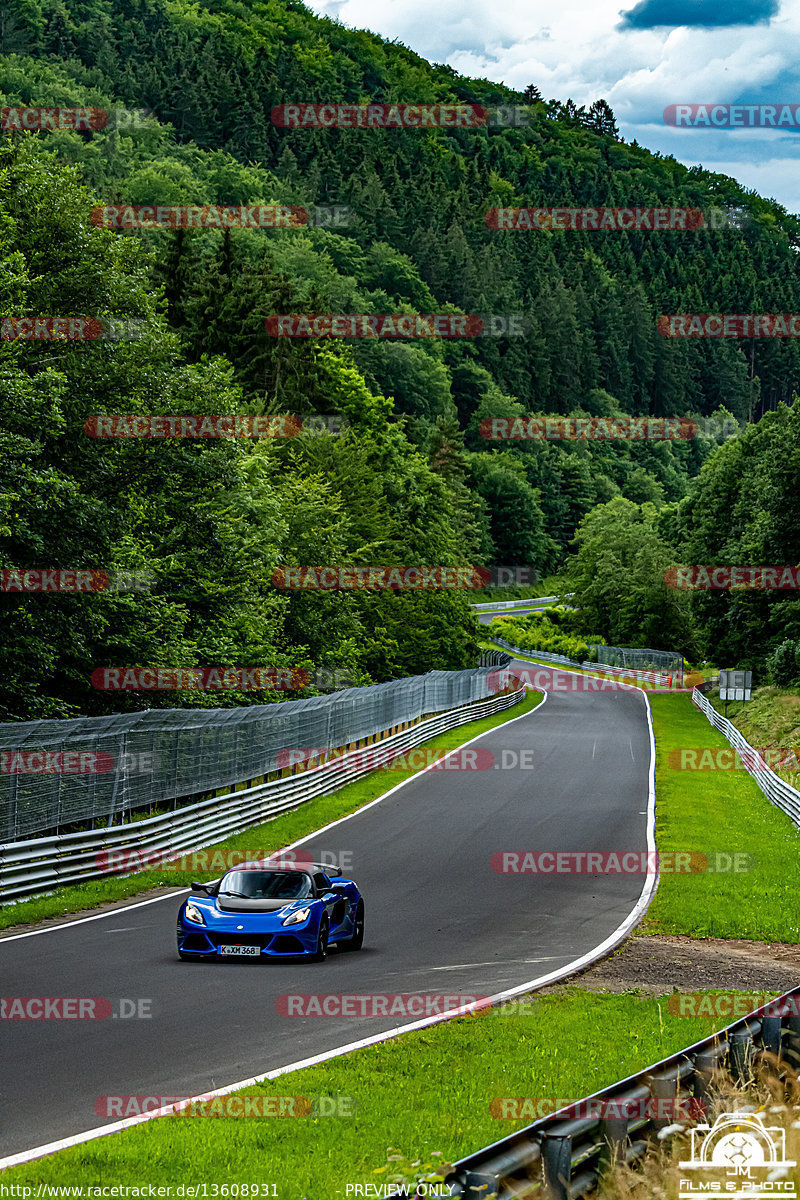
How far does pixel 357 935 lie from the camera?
1599 centimetres

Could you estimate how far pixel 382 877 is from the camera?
22.4m

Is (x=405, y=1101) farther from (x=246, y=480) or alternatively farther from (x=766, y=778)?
(x=246, y=480)

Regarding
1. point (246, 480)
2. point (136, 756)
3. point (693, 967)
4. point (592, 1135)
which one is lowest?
point (693, 967)

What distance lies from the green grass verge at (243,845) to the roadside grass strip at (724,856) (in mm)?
7404

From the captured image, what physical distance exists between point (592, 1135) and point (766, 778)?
3303cm

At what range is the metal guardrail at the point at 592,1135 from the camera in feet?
18.7

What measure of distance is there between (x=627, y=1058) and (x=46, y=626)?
19.9 meters

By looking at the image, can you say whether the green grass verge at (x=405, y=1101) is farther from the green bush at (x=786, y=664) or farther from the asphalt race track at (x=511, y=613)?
the asphalt race track at (x=511, y=613)

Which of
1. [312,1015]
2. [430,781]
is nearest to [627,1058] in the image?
[312,1015]

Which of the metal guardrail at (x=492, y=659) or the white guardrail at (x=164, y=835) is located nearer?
the white guardrail at (x=164, y=835)

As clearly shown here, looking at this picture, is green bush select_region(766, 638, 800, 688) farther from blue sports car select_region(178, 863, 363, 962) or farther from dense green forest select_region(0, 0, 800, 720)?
blue sports car select_region(178, 863, 363, 962)

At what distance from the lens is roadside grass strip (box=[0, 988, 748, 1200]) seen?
734cm

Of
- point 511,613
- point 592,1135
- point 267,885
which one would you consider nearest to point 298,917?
point 267,885

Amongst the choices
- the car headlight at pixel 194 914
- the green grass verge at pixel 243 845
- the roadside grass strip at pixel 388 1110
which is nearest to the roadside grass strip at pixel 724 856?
the car headlight at pixel 194 914
